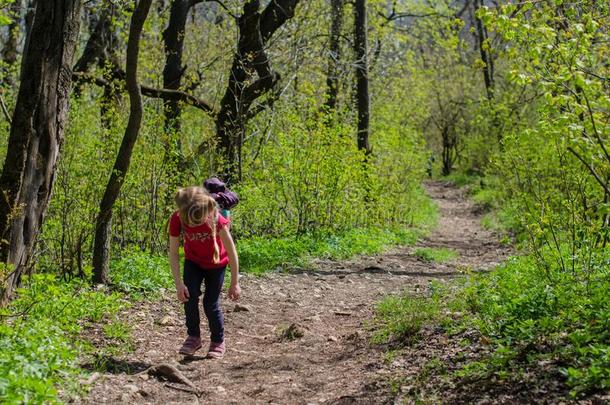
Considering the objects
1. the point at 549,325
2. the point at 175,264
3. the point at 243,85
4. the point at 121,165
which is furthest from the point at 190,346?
the point at 243,85

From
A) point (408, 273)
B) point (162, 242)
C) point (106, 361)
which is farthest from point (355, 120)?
point (106, 361)

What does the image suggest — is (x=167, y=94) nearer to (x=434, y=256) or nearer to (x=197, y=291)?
(x=434, y=256)

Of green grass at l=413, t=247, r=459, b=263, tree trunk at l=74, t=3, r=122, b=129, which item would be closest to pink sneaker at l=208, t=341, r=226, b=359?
tree trunk at l=74, t=3, r=122, b=129

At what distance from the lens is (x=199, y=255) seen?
5.78 m

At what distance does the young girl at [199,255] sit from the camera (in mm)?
5508

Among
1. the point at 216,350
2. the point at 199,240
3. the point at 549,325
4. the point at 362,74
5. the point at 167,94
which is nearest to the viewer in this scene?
the point at 549,325

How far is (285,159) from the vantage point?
12141 mm

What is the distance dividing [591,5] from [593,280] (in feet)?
11.2

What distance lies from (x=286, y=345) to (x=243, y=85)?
626cm

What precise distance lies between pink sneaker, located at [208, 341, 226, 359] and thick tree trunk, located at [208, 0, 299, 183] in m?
5.70

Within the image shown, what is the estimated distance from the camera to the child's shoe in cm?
590

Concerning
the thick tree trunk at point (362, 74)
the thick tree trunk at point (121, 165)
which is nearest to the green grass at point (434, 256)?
the thick tree trunk at point (362, 74)

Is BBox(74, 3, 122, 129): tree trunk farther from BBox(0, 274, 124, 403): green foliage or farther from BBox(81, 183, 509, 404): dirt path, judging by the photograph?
BBox(0, 274, 124, 403): green foliage

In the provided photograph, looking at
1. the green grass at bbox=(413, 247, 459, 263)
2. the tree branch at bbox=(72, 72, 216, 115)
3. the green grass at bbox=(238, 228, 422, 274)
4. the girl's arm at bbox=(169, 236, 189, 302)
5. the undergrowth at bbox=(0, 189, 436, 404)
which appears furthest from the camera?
the green grass at bbox=(413, 247, 459, 263)
